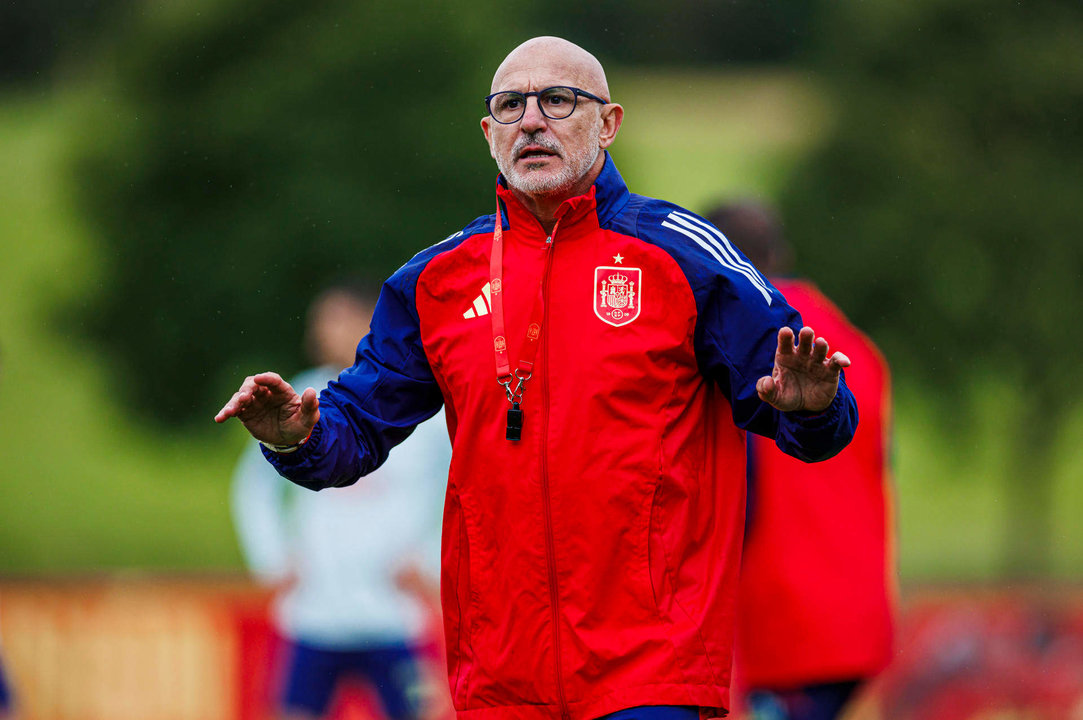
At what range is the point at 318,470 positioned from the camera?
3.85m

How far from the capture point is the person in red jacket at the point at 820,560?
5766mm

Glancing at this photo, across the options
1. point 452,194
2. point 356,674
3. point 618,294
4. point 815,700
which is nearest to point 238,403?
point 618,294

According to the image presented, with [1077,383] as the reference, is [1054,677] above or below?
below

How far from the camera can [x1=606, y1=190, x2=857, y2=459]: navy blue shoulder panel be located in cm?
368

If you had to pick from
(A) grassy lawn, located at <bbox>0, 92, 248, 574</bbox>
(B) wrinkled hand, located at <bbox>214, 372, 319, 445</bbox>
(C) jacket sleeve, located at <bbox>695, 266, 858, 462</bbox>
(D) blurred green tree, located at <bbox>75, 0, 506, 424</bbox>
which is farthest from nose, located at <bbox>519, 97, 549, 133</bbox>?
(A) grassy lawn, located at <bbox>0, 92, 248, 574</bbox>

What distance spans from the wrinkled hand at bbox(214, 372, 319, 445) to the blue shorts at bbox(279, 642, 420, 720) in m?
3.92

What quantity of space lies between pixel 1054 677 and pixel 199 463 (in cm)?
1079

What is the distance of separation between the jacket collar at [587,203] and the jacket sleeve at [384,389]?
256 mm

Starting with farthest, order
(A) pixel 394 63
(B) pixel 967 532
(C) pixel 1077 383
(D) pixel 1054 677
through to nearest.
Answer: (B) pixel 967 532
(C) pixel 1077 383
(A) pixel 394 63
(D) pixel 1054 677

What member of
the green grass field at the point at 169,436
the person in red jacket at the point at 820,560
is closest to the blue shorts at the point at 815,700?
the person in red jacket at the point at 820,560

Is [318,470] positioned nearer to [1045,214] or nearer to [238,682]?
[238,682]

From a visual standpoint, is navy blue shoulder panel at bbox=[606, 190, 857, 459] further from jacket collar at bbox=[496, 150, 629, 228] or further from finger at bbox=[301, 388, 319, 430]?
finger at bbox=[301, 388, 319, 430]

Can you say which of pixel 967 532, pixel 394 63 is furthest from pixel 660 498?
pixel 967 532

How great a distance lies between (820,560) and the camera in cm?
579
